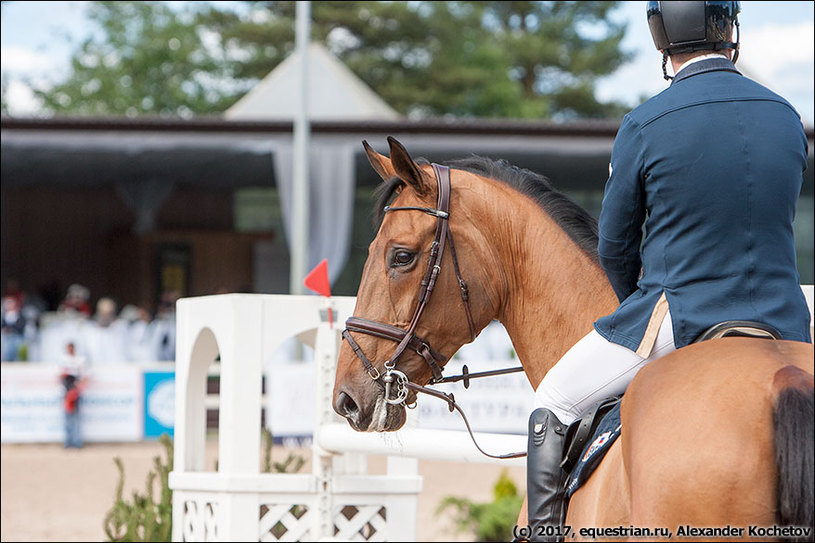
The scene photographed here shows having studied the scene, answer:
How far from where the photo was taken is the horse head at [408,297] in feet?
9.07

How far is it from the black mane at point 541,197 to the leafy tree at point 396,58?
29114mm

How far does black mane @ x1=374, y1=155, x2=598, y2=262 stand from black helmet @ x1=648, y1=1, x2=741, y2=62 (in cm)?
71

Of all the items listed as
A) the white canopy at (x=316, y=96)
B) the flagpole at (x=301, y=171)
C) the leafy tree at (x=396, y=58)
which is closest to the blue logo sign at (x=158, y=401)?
the flagpole at (x=301, y=171)

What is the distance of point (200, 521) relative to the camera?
4.66 metres

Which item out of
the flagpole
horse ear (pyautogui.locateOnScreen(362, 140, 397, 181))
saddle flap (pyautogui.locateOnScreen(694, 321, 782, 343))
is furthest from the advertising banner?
saddle flap (pyautogui.locateOnScreen(694, 321, 782, 343))

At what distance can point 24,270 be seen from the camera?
23703 millimetres

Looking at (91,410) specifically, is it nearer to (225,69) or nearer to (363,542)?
(363,542)

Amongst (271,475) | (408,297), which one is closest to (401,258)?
(408,297)

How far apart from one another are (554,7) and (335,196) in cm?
2487

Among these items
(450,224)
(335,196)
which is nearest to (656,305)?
(450,224)

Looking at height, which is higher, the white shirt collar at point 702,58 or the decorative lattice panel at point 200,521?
the white shirt collar at point 702,58

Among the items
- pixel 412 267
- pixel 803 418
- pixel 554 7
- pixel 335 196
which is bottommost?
pixel 803 418

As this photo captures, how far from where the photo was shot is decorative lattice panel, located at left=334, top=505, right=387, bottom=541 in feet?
15.2

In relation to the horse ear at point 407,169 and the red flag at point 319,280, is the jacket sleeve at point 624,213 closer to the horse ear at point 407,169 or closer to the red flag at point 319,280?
the horse ear at point 407,169
